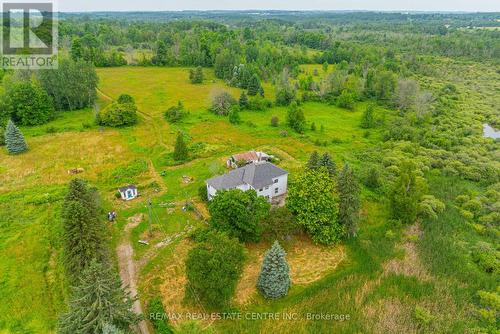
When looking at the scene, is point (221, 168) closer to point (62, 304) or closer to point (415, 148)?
point (62, 304)

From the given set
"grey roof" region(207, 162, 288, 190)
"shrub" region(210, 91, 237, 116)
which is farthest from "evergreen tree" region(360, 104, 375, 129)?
"grey roof" region(207, 162, 288, 190)

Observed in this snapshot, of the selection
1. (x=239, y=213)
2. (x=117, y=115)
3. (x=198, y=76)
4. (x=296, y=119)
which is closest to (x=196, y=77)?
(x=198, y=76)

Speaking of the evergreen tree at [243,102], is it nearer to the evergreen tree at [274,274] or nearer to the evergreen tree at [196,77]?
the evergreen tree at [196,77]

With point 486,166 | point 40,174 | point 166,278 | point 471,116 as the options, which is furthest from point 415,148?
point 40,174

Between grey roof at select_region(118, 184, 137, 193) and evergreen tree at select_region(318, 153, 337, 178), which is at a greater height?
evergreen tree at select_region(318, 153, 337, 178)

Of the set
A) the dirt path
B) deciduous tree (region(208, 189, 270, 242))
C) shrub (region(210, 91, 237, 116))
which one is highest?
shrub (region(210, 91, 237, 116))

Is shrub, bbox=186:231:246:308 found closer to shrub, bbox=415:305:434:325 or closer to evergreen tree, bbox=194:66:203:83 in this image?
shrub, bbox=415:305:434:325
